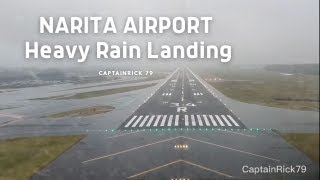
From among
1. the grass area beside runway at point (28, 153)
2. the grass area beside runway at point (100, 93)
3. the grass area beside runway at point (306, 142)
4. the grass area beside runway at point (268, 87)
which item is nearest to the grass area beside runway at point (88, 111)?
the grass area beside runway at point (100, 93)

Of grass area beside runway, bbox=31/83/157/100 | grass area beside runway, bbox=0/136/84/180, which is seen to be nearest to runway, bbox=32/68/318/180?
grass area beside runway, bbox=31/83/157/100

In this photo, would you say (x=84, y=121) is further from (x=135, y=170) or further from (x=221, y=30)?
(x=221, y=30)

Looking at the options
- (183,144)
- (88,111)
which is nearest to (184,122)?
(183,144)

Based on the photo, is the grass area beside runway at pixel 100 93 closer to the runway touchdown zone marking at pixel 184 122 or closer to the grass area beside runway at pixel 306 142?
the runway touchdown zone marking at pixel 184 122

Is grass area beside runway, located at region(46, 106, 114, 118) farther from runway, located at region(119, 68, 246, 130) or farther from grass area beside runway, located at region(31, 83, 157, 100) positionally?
runway, located at region(119, 68, 246, 130)

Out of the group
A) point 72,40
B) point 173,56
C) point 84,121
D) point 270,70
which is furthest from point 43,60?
point 270,70

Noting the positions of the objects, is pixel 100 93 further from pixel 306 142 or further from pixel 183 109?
pixel 306 142
